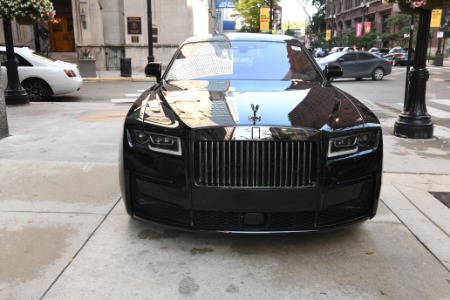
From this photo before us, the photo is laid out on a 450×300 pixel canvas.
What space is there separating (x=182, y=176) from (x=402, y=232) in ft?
6.76

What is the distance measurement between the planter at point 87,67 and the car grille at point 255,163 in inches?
792

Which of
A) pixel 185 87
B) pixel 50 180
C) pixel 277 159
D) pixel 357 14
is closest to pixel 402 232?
pixel 277 159

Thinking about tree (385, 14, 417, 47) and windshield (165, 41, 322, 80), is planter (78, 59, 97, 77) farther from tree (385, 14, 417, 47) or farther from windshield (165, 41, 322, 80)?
tree (385, 14, 417, 47)

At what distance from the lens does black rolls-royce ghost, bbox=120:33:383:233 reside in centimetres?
316

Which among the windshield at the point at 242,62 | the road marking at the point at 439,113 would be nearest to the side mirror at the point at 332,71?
the windshield at the point at 242,62

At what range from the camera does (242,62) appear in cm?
488

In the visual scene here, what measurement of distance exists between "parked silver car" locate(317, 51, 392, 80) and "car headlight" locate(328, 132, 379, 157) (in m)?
18.5

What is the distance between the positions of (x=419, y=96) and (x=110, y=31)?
23.2 meters

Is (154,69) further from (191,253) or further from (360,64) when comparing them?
(360,64)

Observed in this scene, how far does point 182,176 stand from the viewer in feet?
10.4

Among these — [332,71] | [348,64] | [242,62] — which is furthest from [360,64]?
[242,62]

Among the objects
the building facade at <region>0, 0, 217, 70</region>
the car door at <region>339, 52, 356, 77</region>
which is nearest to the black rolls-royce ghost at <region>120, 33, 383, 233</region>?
the car door at <region>339, 52, 356, 77</region>

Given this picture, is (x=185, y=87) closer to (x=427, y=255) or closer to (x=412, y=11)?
(x=427, y=255)

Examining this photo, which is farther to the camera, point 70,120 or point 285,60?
point 70,120
